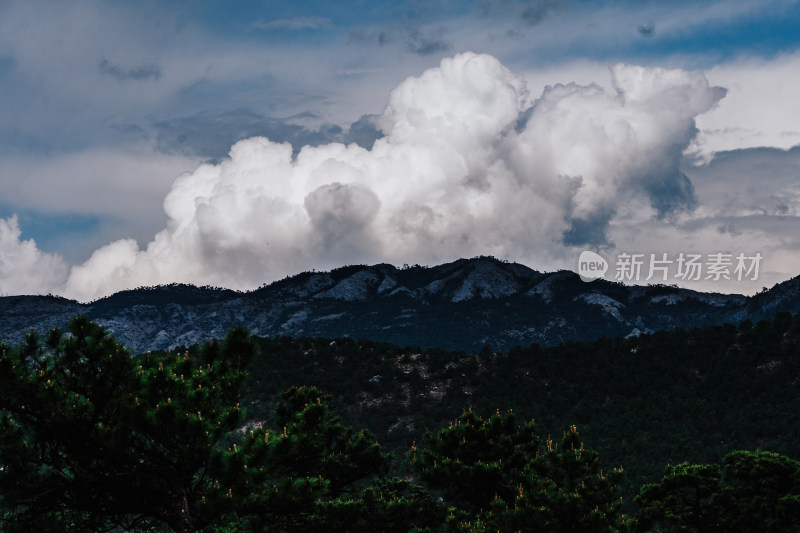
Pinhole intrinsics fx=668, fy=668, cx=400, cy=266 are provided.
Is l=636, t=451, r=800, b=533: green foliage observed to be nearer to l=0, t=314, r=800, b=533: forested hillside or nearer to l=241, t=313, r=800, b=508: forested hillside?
l=0, t=314, r=800, b=533: forested hillside

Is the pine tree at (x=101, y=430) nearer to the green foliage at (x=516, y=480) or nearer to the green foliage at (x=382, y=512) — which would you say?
the green foliage at (x=382, y=512)

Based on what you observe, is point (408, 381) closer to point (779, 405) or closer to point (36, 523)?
point (779, 405)

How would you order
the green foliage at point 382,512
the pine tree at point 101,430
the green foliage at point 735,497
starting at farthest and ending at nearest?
the green foliage at point 382,512 → the green foliage at point 735,497 → the pine tree at point 101,430

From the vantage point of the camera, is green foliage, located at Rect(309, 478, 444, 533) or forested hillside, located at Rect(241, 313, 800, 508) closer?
green foliage, located at Rect(309, 478, 444, 533)

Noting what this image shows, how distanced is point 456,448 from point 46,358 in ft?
62.8

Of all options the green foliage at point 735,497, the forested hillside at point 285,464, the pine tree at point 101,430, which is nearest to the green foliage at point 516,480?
the forested hillside at point 285,464

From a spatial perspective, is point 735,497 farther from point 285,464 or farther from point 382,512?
point 285,464

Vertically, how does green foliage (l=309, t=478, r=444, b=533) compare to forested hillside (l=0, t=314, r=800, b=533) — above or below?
below

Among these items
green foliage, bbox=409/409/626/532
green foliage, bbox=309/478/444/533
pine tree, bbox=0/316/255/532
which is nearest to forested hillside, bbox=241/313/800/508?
green foliage, bbox=409/409/626/532

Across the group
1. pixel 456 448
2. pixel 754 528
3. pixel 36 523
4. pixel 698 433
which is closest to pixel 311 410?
pixel 36 523

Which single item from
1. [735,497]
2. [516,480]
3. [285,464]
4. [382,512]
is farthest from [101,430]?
[735,497]

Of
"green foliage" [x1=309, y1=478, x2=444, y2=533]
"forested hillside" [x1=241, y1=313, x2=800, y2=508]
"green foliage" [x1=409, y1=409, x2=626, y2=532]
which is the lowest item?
"green foliage" [x1=309, y1=478, x2=444, y2=533]

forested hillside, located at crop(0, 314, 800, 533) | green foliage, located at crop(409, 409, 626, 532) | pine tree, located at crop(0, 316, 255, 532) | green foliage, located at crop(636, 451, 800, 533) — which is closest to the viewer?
pine tree, located at crop(0, 316, 255, 532)

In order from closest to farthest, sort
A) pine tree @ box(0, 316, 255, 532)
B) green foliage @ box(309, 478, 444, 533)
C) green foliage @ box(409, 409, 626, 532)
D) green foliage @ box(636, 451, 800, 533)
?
pine tree @ box(0, 316, 255, 532)
green foliage @ box(636, 451, 800, 533)
green foliage @ box(309, 478, 444, 533)
green foliage @ box(409, 409, 626, 532)
